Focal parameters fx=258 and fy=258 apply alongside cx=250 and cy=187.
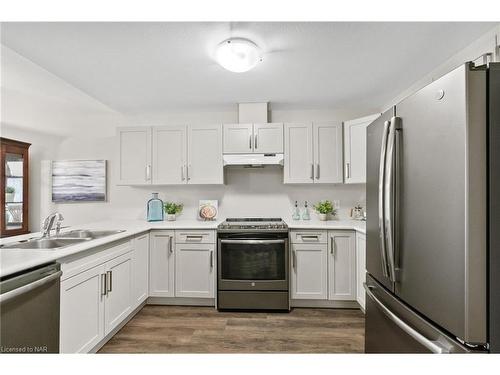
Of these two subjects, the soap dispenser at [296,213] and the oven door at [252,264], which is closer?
the oven door at [252,264]

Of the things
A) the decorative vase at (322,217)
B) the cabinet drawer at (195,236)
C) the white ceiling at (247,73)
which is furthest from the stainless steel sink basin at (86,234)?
the decorative vase at (322,217)

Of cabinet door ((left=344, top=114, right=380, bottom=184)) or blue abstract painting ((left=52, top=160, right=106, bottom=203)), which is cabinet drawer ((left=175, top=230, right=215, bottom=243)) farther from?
cabinet door ((left=344, top=114, right=380, bottom=184))

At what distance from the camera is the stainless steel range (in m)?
2.71

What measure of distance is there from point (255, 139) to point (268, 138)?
0.16m

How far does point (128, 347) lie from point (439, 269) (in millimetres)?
2224

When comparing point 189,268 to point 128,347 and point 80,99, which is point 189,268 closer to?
point 128,347

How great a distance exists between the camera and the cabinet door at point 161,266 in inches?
112

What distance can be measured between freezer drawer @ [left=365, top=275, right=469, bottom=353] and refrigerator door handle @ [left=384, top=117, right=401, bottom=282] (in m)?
0.15

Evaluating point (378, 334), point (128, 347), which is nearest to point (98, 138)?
point (128, 347)

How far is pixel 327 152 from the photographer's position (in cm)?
313

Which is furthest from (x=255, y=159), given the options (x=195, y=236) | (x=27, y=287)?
(x=27, y=287)

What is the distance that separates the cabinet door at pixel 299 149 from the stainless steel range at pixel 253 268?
79 centimetres

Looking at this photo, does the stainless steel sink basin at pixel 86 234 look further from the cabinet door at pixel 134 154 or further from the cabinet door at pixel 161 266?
the cabinet door at pixel 134 154
